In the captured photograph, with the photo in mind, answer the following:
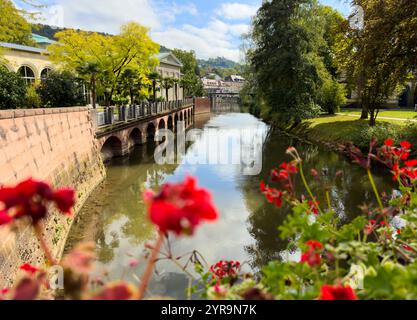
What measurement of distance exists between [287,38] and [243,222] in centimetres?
2003

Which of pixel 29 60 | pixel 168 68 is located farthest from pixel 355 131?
pixel 168 68

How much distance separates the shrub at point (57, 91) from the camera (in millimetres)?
17109

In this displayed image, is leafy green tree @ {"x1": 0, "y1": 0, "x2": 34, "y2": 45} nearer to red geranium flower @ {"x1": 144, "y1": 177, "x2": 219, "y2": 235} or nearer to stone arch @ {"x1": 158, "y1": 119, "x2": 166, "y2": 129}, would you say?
stone arch @ {"x1": 158, "y1": 119, "x2": 166, "y2": 129}

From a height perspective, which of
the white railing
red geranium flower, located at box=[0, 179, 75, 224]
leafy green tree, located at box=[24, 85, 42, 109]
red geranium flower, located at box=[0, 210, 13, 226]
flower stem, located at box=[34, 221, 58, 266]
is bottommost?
the white railing

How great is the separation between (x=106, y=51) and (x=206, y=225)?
1880cm

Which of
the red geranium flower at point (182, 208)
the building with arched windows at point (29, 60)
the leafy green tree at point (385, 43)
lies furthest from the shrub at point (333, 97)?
the red geranium flower at point (182, 208)

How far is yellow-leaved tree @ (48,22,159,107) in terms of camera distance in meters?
23.0

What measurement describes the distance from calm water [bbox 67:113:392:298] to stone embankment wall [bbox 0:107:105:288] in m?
0.76

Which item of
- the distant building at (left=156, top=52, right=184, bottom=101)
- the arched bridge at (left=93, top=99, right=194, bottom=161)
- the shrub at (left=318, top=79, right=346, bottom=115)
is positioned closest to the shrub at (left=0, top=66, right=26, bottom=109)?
the arched bridge at (left=93, top=99, right=194, bottom=161)

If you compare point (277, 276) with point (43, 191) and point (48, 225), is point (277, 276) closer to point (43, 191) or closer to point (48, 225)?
point (43, 191)

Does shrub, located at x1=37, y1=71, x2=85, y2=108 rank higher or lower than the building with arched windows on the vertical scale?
lower

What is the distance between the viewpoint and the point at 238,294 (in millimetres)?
1786

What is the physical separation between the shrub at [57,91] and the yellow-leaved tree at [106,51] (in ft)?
16.2

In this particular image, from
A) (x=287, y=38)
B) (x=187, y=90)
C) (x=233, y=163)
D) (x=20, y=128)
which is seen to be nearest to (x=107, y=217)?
(x=20, y=128)
